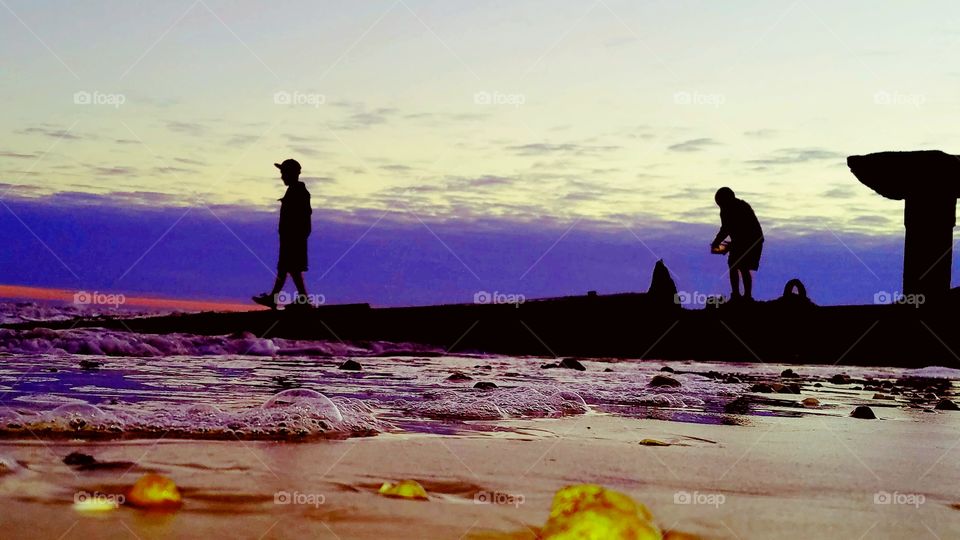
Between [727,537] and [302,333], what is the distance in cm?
1136

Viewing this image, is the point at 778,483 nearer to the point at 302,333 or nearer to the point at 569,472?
the point at 569,472

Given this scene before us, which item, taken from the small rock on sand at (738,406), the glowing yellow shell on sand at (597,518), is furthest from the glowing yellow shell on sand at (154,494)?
the small rock on sand at (738,406)

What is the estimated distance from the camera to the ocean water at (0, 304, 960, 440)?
181 inches

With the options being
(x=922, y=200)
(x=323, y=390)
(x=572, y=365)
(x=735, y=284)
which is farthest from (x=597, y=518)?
(x=735, y=284)

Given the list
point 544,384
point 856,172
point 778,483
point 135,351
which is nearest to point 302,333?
point 135,351

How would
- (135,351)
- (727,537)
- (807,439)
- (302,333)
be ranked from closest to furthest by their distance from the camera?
(727,537) → (807,439) → (135,351) → (302,333)

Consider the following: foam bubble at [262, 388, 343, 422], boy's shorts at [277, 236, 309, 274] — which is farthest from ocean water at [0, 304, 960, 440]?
boy's shorts at [277, 236, 309, 274]

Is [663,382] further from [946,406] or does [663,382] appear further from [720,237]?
[720,237]

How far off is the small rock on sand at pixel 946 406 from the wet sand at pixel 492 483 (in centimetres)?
232

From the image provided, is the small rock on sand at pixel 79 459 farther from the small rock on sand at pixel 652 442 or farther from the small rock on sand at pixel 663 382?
the small rock on sand at pixel 663 382

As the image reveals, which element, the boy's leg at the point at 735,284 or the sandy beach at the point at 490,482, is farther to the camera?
the boy's leg at the point at 735,284

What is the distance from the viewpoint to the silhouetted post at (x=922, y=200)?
1131cm

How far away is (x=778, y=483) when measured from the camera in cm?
386

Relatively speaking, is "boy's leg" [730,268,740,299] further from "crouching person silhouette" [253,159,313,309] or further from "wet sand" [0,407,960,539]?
"wet sand" [0,407,960,539]
